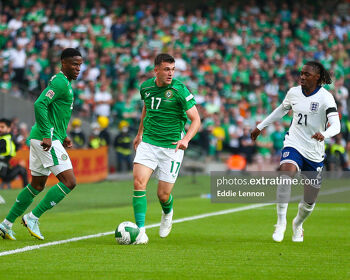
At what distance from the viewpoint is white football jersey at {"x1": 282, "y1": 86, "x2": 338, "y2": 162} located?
999cm

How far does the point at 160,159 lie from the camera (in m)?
10.0

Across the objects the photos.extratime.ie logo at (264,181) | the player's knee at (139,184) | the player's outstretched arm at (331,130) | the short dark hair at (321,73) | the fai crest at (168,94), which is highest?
the short dark hair at (321,73)

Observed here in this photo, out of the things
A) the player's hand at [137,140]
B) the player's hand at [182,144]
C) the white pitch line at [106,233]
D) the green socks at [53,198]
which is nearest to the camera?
the white pitch line at [106,233]

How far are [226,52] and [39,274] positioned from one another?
24331 mm

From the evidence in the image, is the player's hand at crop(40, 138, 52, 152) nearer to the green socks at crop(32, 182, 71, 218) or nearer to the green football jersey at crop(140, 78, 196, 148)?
the green socks at crop(32, 182, 71, 218)

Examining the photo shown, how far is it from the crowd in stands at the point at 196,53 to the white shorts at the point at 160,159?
15047 mm

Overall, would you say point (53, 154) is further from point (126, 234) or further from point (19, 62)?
point (19, 62)

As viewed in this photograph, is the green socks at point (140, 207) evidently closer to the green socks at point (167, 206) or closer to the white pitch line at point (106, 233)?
the green socks at point (167, 206)

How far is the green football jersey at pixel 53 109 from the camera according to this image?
9.43 metres

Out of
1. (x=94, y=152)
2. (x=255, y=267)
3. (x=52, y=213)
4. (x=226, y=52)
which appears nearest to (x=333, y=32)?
(x=226, y=52)

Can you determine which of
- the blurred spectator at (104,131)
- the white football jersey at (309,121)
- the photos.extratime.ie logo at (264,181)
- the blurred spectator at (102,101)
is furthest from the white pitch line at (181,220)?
the blurred spectator at (102,101)

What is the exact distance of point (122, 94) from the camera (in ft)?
87.6

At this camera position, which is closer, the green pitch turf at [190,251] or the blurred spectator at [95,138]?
the green pitch turf at [190,251]

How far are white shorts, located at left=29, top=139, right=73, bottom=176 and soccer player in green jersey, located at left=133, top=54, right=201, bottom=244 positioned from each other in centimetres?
93
